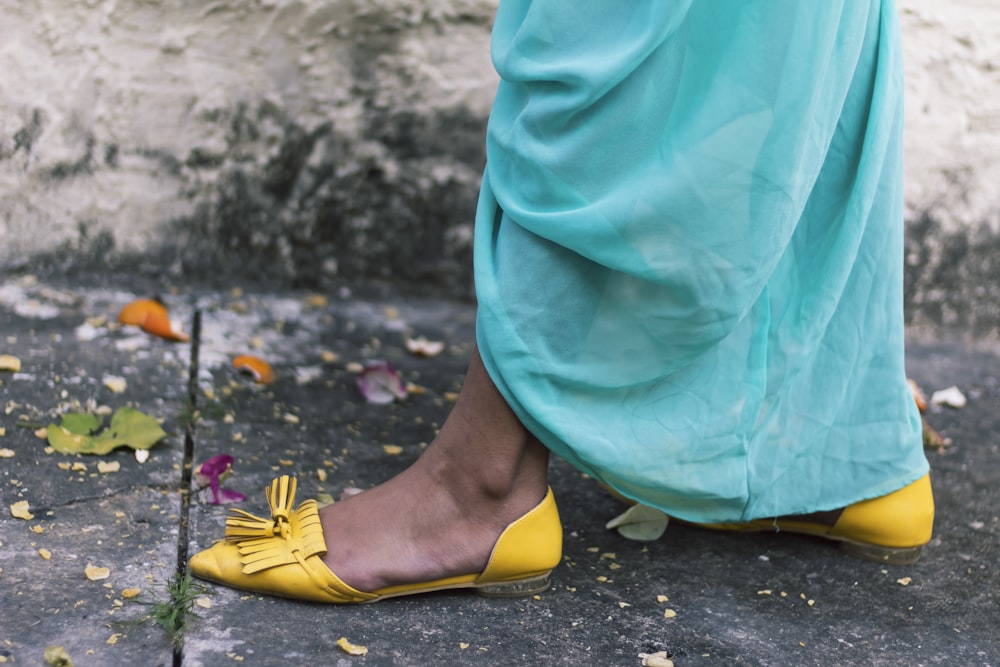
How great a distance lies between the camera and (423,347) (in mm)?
2191

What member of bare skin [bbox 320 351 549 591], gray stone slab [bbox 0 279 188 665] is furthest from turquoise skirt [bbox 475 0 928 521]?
gray stone slab [bbox 0 279 188 665]

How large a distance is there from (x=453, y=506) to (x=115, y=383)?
0.80 metres

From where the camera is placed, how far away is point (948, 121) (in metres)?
2.35

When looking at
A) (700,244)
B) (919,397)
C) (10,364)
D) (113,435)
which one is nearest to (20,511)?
(113,435)

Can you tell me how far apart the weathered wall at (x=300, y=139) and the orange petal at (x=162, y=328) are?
0.25m

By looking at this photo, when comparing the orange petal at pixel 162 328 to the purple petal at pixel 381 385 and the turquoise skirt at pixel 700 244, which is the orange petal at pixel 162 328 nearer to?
the purple petal at pixel 381 385

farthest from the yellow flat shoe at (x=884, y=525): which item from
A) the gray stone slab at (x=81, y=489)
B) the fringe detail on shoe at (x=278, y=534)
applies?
the gray stone slab at (x=81, y=489)

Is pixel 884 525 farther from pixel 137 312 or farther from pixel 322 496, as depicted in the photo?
pixel 137 312

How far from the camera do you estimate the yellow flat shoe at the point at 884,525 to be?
153 cm

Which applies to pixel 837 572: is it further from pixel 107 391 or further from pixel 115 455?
pixel 107 391

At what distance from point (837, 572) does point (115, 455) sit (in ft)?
3.63

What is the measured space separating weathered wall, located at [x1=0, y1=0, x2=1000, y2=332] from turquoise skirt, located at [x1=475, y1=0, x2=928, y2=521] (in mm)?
1031

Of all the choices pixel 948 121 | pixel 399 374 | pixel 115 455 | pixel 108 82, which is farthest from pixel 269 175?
pixel 948 121

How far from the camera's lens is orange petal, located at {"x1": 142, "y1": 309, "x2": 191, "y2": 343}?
2047 millimetres
